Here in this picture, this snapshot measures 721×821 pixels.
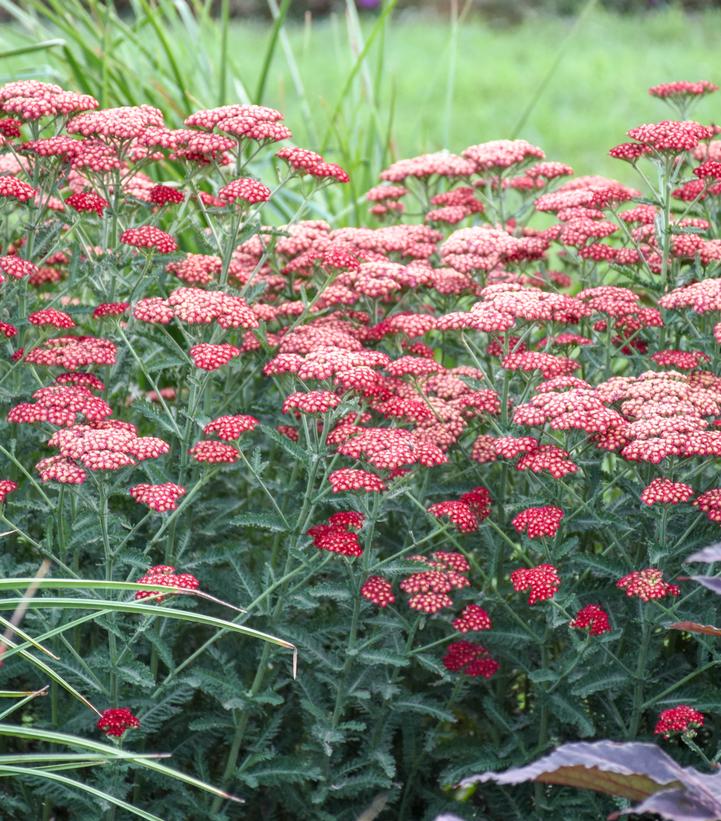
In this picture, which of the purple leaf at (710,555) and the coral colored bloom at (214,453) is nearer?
the purple leaf at (710,555)

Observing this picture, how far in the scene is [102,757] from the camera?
256 centimetres

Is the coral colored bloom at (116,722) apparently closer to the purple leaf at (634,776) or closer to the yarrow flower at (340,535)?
the yarrow flower at (340,535)

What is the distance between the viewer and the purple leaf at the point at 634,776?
201 cm

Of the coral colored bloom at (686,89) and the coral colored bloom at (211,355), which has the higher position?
the coral colored bloom at (686,89)

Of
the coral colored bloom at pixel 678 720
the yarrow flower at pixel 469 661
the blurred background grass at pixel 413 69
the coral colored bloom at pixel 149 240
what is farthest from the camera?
the blurred background grass at pixel 413 69

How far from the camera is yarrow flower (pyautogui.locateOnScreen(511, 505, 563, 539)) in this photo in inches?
113

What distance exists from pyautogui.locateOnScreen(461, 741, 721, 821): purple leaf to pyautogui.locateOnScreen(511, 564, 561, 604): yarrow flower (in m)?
0.69

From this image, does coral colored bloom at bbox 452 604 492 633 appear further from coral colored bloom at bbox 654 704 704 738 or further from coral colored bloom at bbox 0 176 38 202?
coral colored bloom at bbox 0 176 38 202

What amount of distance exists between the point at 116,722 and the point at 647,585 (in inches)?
49.7

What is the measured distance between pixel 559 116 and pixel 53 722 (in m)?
9.53

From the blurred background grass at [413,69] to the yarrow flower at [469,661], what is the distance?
8.44 feet

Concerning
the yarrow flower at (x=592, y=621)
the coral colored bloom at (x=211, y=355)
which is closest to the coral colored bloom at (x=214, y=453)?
the coral colored bloom at (x=211, y=355)

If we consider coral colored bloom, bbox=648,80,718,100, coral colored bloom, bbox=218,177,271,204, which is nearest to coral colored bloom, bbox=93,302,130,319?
coral colored bloom, bbox=218,177,271,204

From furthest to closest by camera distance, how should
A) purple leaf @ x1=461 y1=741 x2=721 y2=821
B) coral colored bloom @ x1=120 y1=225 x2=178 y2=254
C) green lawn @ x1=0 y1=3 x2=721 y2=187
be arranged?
green lawn @ x1=0 y1=3 x2=721 y2=187 → coral colored bloom @ x1=120 y1=225 x2=178 y2=254 → purple leaf @ x1=461 y1=741 x2=721 y2=821
